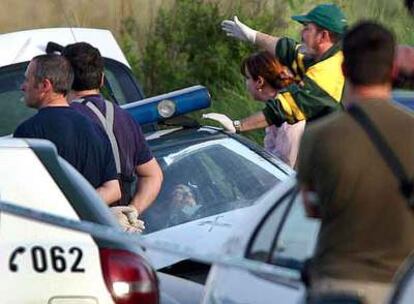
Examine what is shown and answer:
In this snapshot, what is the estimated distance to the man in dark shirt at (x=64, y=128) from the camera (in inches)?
303

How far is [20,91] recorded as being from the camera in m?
9.37

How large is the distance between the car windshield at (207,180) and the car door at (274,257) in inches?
99.3

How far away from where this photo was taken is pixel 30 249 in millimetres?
5645

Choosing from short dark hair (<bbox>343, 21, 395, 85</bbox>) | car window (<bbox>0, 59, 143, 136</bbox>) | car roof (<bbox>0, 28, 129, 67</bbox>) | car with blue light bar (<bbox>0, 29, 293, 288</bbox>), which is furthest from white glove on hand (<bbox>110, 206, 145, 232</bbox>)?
short dark hair (<bbox>343, 21, 395, 85</bbox>)

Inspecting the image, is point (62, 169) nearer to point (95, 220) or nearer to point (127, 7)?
point (95, 220)

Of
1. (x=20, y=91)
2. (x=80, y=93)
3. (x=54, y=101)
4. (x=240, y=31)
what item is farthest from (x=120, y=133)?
(x=240, y=31)

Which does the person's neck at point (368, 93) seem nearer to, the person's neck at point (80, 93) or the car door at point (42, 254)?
the car door at point (42, 254)

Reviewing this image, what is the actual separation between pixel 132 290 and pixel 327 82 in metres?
3.69

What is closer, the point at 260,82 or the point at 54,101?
the point at 54,101

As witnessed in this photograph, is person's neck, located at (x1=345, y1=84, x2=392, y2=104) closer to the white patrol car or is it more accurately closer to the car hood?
the white patrol car

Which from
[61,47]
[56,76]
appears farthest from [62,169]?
[61,47]

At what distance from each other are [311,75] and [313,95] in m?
0.12

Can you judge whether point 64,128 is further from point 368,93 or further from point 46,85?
point 368,93

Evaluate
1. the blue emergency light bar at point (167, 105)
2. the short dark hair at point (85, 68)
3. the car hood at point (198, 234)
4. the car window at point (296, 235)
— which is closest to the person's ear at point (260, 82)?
the blue emergency light bar at point (167, 105)
